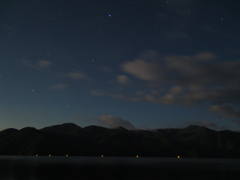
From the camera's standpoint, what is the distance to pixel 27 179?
52594mm

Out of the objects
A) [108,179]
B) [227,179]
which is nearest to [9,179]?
[108,179]

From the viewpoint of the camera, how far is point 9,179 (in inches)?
2041

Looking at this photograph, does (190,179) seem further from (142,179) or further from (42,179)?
(42,179)

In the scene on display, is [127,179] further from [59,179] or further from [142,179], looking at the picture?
[59,179]

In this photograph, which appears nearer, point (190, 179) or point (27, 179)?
point (27, 179)

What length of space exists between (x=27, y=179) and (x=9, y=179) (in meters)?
3.45

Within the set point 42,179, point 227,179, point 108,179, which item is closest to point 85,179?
point 108,179

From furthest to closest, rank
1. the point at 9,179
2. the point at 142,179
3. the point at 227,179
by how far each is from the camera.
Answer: the point at 227,179 < the point at 142,179 < the point at 9,179

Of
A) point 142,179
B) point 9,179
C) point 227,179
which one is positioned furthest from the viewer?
point 227,179

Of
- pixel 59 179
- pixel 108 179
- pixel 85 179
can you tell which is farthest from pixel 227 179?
pixel 59 179

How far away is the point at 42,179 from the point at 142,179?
2099cm

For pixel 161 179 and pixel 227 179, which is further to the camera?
pixel 227 179

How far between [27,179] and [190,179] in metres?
35.0

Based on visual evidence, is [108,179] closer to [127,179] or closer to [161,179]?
[127,179]
